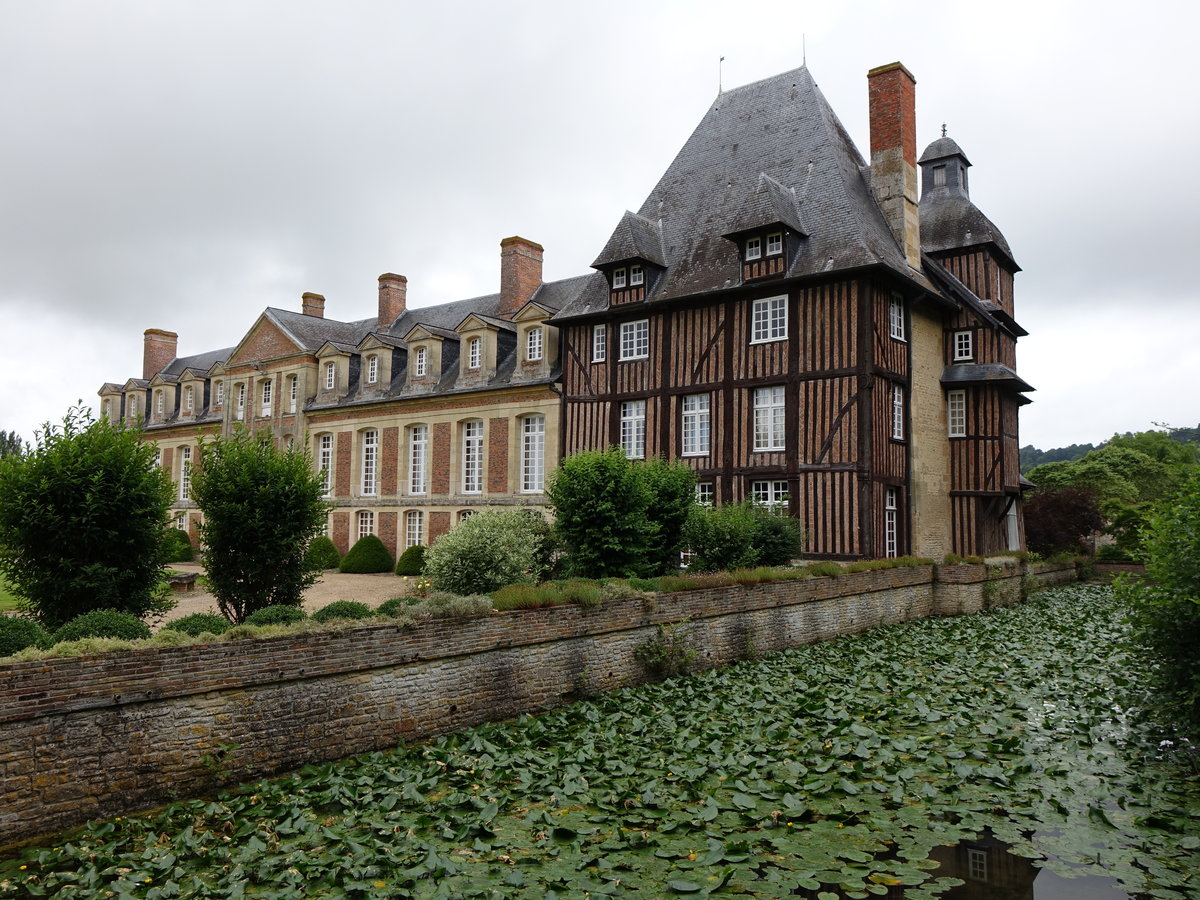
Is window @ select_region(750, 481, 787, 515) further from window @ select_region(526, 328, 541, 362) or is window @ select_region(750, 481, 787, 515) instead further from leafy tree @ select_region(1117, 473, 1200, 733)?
leafy tree @ select_region(1117, 473, 1200, 733)

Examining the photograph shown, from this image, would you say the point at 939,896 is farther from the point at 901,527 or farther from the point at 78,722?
the point at 901,527

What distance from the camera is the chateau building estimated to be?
1683 cm

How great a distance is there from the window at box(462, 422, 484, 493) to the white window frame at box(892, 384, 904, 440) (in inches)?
432

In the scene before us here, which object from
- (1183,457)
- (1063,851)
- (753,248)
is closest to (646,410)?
(753,248)

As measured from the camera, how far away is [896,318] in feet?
58.6

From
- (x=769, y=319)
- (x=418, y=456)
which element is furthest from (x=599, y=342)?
(x=418, y=456)

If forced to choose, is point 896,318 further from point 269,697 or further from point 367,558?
point 367,558

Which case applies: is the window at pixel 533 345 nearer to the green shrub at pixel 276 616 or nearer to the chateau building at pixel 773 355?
the chateau building at pixel 773 355

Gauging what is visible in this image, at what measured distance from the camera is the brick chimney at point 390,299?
98.8ft

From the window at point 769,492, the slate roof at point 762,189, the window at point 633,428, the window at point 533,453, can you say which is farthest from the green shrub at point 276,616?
the window at point 533,453

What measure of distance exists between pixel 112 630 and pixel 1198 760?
8.39 metres

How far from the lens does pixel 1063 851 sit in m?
4.93

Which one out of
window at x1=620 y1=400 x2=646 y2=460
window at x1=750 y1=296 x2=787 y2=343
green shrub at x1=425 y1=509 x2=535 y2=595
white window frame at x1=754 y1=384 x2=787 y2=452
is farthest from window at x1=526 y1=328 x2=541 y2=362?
green shrub at x1=425 y1=509 x2=535 y2=595

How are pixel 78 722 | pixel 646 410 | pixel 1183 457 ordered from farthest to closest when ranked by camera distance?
pixel 1183 457
pixel 646 410
pixel 78 722
